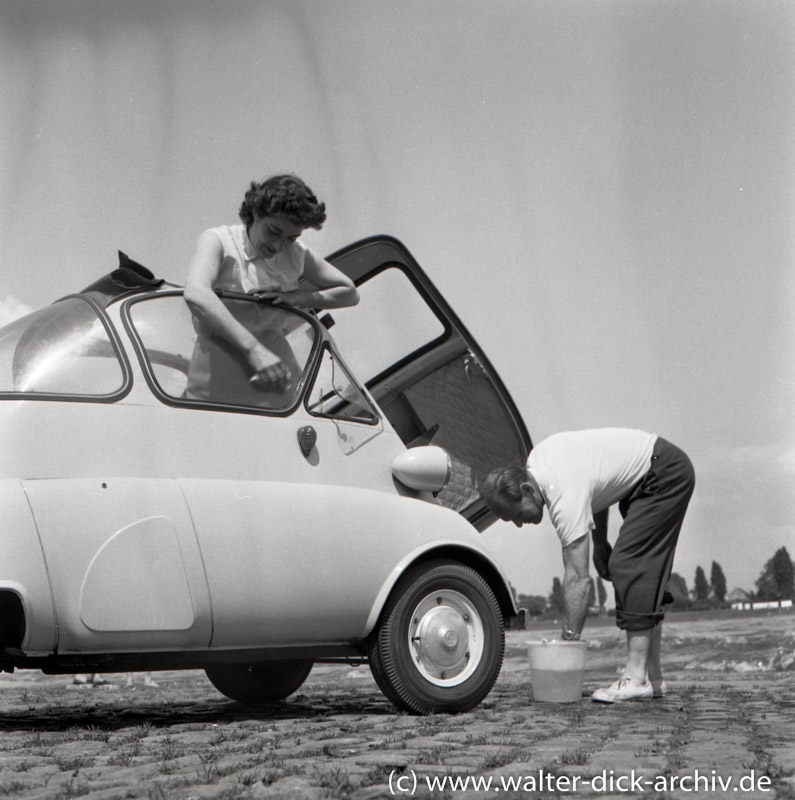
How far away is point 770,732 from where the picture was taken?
4270 mm

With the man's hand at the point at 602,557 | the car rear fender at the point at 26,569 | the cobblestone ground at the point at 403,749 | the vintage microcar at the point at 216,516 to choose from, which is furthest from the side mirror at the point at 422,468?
the car rear fender at the point at 26,569

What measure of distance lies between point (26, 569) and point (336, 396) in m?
1.75

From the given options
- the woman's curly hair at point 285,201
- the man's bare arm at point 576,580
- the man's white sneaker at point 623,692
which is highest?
the woman's curly hair at point 285,201

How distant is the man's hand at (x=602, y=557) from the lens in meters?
6.32

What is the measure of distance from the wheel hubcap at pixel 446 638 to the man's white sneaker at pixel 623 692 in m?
0.76

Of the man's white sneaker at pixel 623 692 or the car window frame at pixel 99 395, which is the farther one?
the man's white sneaker at pixel 623 692

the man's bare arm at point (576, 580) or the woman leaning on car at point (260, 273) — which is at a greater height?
the woman leaning on car at point (260, 273)

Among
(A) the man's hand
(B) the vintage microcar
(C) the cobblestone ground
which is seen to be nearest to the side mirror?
(B) the vintage microcar

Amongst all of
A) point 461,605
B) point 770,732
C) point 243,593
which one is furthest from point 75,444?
point 770,732

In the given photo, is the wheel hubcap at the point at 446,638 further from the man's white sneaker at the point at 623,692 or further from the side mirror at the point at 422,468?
the man's white sneaker at the point at 623,692

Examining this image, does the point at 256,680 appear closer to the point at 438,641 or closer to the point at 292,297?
the point at 438,641

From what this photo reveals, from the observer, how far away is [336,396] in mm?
5395

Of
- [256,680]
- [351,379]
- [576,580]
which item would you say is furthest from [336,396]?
[256,680]

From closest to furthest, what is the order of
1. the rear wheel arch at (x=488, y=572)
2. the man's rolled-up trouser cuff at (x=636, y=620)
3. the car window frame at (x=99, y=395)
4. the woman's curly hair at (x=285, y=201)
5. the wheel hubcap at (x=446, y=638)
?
the car window frame at (x=99, y=395), the wheel hubcap at (x=446, y=638), the woman's curly hair at (x=285, y=201), the rear wheel arch at (x=488, y=572), the man's rolled-up trouser cuff at (x=636, y=620)
